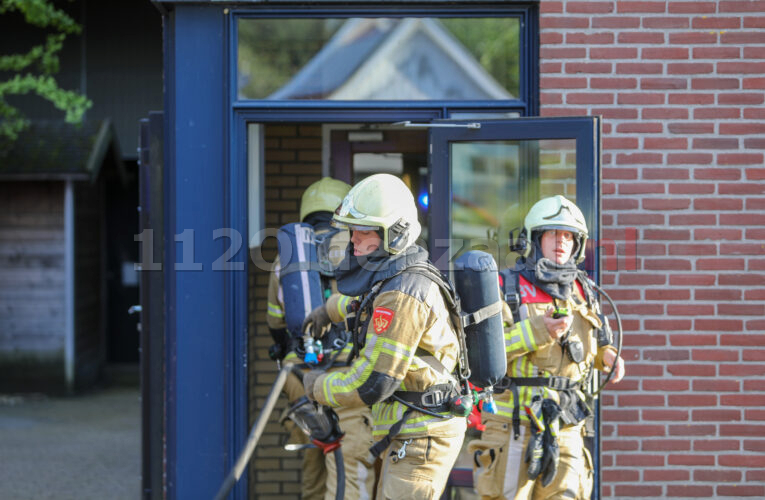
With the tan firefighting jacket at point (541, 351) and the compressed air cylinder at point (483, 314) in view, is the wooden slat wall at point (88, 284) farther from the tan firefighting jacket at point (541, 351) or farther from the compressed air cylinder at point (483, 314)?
the compressed air cylinder at point (483, 314)

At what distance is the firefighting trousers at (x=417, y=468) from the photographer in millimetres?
3834

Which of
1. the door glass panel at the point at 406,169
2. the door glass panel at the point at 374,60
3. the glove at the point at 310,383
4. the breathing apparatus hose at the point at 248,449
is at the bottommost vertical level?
the breathing apparatus hose at the point at 248,449

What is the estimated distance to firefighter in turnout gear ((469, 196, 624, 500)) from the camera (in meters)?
4.43

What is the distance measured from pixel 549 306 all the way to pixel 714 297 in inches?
54.1

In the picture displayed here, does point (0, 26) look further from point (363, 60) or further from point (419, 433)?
point (419, 433)

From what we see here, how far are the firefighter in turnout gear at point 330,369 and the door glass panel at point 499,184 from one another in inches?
30.8

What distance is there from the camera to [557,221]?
456cm

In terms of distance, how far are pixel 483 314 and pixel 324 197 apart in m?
2.03

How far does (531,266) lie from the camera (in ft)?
15.1

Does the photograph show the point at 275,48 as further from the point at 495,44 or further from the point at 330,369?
the point at 330,369

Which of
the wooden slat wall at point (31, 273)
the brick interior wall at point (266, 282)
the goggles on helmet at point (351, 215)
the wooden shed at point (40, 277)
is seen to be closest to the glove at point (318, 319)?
the goggles on helmet at point (351, 215)

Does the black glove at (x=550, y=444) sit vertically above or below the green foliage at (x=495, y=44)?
below

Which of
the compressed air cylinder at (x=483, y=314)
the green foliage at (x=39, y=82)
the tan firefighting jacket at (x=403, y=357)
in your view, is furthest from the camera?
the green foliage at (x=39, y=82)

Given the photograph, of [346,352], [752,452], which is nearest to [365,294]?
[346,352]
